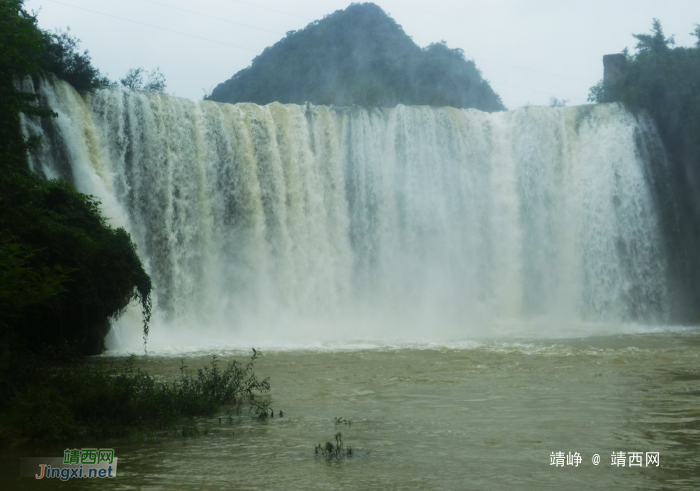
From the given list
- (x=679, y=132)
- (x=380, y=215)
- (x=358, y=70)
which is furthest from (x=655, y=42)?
(x=358, y=70)

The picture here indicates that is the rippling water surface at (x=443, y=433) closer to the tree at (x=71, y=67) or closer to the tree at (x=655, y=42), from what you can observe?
the tree at (x=71, y=67)

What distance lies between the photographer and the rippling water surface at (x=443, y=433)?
18.9ft

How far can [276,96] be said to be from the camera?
57.9 m

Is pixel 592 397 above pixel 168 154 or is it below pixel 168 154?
below

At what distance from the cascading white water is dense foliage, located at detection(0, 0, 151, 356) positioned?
558 centimetres

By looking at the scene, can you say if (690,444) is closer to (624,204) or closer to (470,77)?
(624,204)

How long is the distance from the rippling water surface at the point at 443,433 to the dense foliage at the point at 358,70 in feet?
113

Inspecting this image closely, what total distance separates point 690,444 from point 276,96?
53918mm

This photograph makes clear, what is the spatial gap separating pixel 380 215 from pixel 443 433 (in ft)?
59.3

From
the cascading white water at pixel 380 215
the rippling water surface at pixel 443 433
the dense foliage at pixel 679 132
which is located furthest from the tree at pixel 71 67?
the dense foliage at pixel 679 132

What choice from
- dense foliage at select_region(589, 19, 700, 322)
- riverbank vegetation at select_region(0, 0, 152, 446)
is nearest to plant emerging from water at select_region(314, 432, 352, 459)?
riverbank vegetation at select_region(0, 0, 152, 446)

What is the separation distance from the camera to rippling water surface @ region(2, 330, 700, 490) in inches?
226

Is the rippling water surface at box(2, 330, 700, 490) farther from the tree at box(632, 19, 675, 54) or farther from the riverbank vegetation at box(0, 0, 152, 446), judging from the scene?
the tree at box(632, 19, 675, 54)

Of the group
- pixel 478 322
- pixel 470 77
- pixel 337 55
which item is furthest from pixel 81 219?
pixel 337 55
